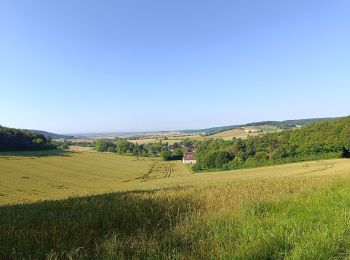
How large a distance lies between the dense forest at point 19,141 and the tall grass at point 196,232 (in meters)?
102

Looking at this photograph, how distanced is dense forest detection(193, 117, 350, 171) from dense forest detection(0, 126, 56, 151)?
195ft

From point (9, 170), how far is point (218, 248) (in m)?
66.1

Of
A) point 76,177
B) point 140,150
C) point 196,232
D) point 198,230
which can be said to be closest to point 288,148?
point 76,177

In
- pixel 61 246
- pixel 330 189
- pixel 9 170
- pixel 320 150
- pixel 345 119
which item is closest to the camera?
pixel 61 246

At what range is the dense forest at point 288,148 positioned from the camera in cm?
7512

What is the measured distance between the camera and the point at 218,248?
12.5 feet

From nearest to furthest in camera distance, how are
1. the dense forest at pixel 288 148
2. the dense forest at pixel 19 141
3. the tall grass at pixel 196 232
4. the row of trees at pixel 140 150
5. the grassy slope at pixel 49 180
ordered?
1. the tall grass at pixel 196 232
2. the grassy slope at pixel 49 180
3. the dense forest at pixel 288 148
4. the dense forest at pixel 19 141
5. the row of trees at pixel 140 150

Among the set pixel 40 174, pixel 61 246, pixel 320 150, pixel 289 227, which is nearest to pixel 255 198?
pixel 289 227

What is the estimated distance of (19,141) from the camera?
9931 cm

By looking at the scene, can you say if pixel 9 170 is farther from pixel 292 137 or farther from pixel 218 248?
pixel 292 137

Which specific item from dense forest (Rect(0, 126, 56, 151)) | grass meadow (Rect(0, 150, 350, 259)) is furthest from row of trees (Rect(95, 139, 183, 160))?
grass meadow (Rect(0, 150, 350, 259))

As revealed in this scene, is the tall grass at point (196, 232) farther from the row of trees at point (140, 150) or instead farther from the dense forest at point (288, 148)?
the row of trees at point (140, 150)

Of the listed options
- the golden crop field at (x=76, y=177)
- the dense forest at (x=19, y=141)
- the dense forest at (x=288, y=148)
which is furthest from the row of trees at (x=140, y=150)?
the golden crop field at (x=76, y=177)

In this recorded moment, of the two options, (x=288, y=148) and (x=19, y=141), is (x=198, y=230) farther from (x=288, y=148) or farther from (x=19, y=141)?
(x=19, y=141)
